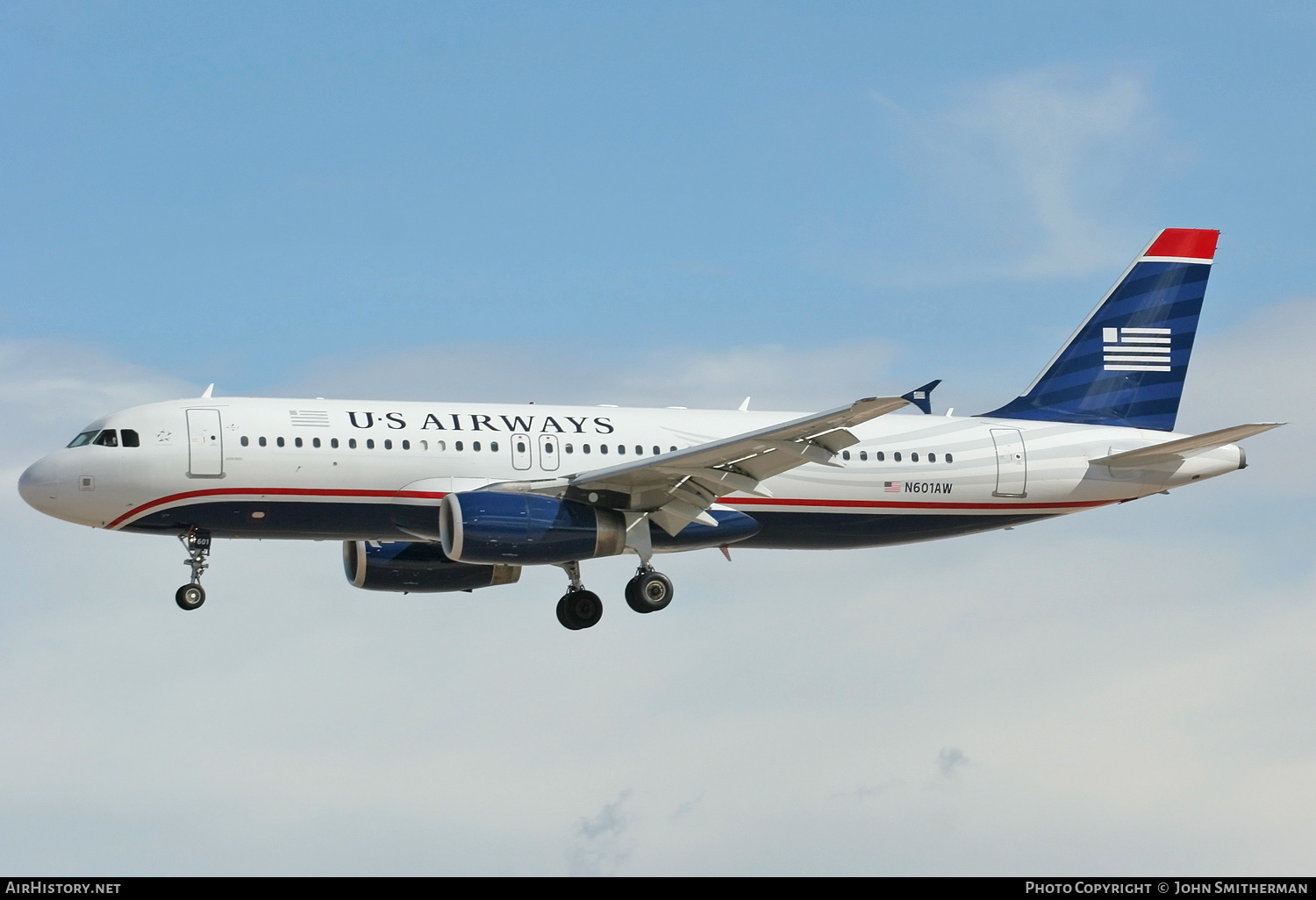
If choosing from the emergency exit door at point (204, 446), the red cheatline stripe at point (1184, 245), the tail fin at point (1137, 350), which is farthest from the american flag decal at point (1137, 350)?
the emergency exit door at point (204, 446)

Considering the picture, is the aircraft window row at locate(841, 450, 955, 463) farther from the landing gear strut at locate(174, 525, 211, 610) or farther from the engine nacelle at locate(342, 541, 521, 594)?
the landing gear strut at locate(174, 525, 211, 610)

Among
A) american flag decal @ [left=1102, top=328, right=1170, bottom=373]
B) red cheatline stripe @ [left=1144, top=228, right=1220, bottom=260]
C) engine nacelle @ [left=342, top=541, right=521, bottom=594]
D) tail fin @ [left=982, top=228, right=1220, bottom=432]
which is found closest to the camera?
engine nacelle @ [left=342, top=541, right=521, bottom=594]

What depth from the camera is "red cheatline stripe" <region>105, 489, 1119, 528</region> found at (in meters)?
32.8

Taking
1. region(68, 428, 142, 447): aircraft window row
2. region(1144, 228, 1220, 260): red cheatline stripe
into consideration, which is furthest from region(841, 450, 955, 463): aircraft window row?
region(68, 428, 142, 447): aircraft window row

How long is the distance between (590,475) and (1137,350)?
15.1 m

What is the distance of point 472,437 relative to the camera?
34.3 m

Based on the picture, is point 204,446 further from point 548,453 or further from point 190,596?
point 548,453

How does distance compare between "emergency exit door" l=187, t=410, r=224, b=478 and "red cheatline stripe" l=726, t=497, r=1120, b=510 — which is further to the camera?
"red cheatline stripe" l=726, t=497, r=1120, b=510

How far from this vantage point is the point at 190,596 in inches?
1319

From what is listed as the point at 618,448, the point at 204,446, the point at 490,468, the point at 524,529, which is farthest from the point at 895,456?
the point at 204,446

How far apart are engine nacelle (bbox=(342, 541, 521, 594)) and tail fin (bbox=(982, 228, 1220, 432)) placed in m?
13.0
